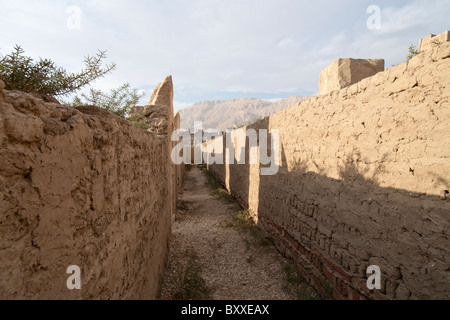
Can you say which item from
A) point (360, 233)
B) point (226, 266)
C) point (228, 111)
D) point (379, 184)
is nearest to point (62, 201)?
point (379, 184)

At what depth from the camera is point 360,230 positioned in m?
2.63

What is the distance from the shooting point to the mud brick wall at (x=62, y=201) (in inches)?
31.3

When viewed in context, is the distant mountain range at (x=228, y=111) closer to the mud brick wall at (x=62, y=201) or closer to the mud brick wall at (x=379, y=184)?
the mud brick wall at (x=379, y=184)

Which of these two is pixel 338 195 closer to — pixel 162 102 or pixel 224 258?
pixel 224 258

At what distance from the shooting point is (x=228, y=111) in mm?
120500

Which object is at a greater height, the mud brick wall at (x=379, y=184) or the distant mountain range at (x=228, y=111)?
the distant mountain range at (x=228, y=111)

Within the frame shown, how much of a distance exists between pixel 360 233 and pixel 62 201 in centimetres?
271

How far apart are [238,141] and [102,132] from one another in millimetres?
7297

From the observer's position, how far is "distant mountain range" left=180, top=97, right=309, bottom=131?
103 metres

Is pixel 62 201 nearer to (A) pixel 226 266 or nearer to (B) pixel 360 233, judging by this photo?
(B) pixel 360 233

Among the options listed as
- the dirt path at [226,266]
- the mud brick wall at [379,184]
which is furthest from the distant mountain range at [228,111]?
the mud brick wall at [379,184]

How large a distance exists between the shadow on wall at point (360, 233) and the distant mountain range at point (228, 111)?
301 ft

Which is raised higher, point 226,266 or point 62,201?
point 62,201

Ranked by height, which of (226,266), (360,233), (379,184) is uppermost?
(379,184)
